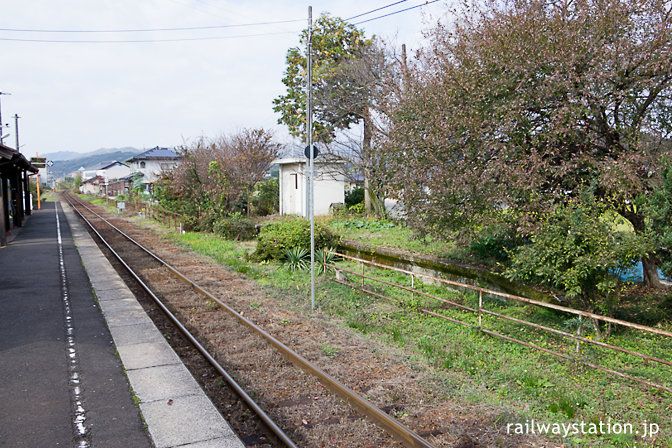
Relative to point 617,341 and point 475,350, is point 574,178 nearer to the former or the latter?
point 617,341

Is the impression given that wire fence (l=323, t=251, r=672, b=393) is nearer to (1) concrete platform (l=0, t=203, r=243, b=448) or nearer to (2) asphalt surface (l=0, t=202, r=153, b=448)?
(1) concrete platform (l=0, t=203, r=243, b=448)

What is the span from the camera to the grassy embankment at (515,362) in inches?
215

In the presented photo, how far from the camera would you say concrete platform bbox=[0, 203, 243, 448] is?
5051 millimetres

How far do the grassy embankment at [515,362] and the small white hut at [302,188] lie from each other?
16579mm

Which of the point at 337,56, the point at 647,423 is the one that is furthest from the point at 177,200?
the point at 647,423

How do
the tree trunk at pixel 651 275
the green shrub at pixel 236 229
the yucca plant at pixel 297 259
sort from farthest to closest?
1. the green shrub at pixel 236 229
2. the yucca plant at pixel 297 259
3. the tree trunk at pixel 651 275

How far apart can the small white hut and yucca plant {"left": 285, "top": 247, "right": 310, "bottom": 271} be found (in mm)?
13030

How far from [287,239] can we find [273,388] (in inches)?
365

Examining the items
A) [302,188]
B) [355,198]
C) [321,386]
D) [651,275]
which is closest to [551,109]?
[651,275]

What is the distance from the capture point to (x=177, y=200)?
89.9 feet

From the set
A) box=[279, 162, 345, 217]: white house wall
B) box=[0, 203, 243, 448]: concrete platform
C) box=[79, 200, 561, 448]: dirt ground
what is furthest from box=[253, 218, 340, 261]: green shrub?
box=[279, 162, 345, 217]: white house wall

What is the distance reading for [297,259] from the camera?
1483cm

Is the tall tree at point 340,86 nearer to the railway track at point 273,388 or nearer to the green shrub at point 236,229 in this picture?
the green shrub at point 236,229

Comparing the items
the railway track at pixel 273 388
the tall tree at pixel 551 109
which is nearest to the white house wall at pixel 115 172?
the railway track at pixel 273 388
